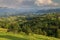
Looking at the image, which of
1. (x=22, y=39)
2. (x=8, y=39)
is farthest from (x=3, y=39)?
(x=22, y=39)

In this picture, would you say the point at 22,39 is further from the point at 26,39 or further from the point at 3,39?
the point at 3,39

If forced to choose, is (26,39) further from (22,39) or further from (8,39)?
(8,39)

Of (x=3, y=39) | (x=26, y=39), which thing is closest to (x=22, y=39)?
(x=26, y=39)

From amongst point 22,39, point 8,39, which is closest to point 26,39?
point 22,39

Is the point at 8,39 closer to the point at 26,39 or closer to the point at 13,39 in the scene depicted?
the point at 13,39

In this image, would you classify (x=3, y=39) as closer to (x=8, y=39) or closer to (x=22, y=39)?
(x=8, y=39)

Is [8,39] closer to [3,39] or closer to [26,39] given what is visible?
[3,39]
